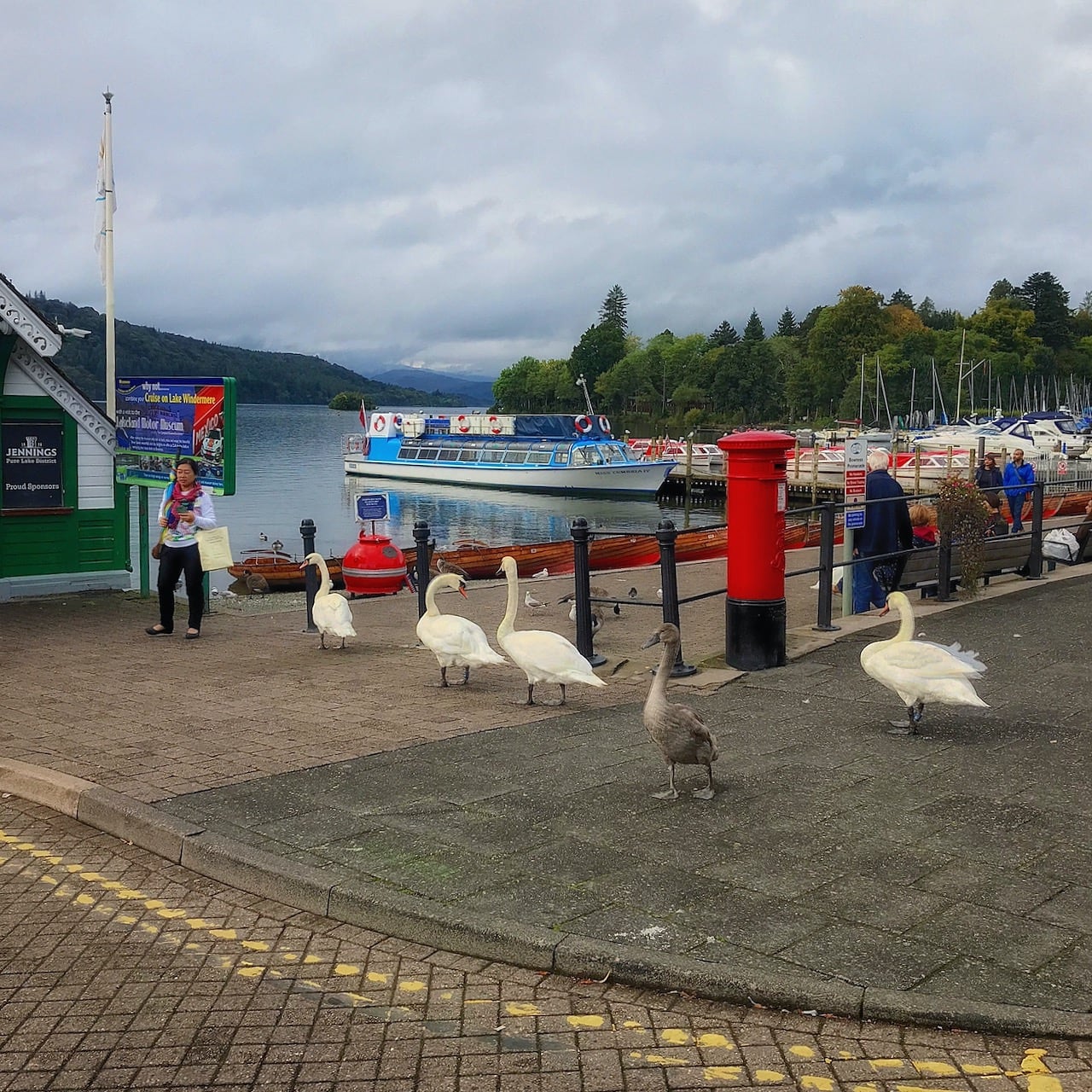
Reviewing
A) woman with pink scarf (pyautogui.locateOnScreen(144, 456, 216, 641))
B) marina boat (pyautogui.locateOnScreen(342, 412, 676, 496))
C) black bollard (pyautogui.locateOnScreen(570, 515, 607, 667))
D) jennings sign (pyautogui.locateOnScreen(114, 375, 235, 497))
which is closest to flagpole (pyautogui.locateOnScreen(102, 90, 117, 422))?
jennings sign (pyautogui.locateOnScreen(114, 375, 235, 497))

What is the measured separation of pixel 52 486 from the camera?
13930 mm

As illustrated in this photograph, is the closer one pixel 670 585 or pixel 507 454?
pixel 670 585

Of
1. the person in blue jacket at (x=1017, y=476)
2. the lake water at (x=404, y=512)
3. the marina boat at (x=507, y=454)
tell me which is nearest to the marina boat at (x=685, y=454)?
the marina boat at (x=507, y=454)

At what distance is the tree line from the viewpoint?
105188 mm

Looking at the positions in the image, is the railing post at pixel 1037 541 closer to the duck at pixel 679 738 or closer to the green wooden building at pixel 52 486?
the duck at pixel 679 738

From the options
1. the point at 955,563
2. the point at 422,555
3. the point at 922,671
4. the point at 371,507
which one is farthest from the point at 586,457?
the point at 922,671

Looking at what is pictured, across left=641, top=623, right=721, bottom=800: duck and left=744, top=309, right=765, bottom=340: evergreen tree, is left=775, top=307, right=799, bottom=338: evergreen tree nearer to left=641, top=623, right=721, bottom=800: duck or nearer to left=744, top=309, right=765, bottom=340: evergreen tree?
left=744, top=309, right=765, bottom=340: evergreen tree

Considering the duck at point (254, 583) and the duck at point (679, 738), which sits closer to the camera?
the duck at point (679, 738)

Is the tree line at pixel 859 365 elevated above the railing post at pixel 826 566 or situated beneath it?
elevated above

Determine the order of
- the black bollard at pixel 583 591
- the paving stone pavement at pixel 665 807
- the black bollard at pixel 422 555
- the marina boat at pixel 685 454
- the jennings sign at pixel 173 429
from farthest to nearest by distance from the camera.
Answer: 1. the marina boat at pixel 685 454
2. the jennings sign at pixel 173 429
3. the black bollard at pixel 422 555
4. the black bollard at pixel 583 591
5. the paving stone pavement at pixel 665 807

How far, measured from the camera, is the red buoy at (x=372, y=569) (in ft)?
57.7

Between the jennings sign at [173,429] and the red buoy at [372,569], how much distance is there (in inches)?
Answer: 163

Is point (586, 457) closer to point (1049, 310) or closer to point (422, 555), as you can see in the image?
point (422, 555)

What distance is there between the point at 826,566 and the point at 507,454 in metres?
59.0
